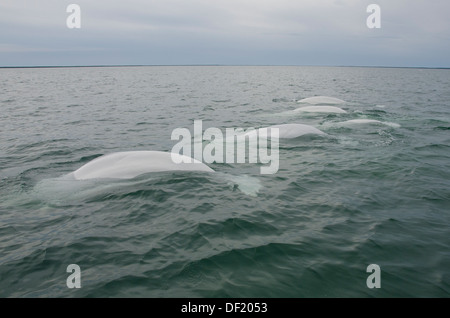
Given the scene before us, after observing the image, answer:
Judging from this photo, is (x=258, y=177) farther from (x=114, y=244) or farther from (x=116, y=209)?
(x=114, y=244)

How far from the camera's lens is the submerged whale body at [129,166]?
966 cm

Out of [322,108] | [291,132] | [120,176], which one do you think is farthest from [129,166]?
[322,108]

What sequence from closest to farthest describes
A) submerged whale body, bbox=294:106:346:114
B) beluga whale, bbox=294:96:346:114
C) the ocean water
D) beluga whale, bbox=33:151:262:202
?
1. the ocean water
2. beluga whale, bbox=33:151:262:202
3. submerged whale body, bbox=294:106:346:114
4. beluga whale, bbox=294:96:346:114

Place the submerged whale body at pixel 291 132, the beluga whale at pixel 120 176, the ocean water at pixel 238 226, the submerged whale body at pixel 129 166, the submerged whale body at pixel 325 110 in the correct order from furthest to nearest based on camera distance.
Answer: the submerged whale body at pixel 325 110
the submerged whale body at pixel 291 132
the submerged whale body at pixel 129 166
the beluga whale at pixel 120 176
the ocean water at pixel 238 226

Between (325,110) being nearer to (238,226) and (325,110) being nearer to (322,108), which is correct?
(322,108)

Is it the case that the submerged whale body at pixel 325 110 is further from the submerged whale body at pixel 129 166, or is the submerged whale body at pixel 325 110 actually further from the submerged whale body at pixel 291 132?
the submerged whale body at pixel 129 166

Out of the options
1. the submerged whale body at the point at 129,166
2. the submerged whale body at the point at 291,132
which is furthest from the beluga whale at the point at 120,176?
the submerged whale body at the point at 291,132

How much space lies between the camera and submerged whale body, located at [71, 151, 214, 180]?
9656mm

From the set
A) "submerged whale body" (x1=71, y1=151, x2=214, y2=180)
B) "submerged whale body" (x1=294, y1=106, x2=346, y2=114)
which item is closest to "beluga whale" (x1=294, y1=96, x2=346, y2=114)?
"submerged whale body" (x1=294, y1=106, x2=346, y2=114)

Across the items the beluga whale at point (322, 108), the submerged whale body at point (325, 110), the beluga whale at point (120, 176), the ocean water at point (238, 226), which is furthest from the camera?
the beluga whale at point (322, 108)

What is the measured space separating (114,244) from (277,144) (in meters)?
9.46

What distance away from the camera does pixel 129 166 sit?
9.92 metres

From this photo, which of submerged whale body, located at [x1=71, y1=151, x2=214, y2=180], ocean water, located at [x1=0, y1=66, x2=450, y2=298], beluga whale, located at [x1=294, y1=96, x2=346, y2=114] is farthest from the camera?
beluga whale, located at [x1=294, y1=96, x2=346, y2=114]

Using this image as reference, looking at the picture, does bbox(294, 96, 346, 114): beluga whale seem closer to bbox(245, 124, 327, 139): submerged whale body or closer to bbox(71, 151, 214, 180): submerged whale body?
bbox(245, 124, 327, 139): submerged whale body
